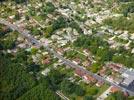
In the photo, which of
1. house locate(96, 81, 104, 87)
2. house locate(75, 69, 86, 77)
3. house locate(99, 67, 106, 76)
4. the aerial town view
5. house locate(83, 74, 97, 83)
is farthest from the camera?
house locate(75, 69, 86, 77)

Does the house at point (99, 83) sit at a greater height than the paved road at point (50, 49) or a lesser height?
greater

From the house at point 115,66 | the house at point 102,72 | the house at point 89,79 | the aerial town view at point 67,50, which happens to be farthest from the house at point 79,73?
the house at point 115,66

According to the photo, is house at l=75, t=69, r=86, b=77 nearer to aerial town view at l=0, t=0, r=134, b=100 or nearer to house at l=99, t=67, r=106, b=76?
aerial town view at l=0, t=0, r=134, b=100

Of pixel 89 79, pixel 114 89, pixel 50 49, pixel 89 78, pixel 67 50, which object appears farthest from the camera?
pixel 50 49

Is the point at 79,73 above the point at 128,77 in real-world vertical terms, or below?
below

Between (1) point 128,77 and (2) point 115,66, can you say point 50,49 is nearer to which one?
(2) point 115,66

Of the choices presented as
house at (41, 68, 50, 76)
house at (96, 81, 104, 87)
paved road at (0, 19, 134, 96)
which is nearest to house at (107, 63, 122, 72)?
paved road at (0, 19, 134, 96)

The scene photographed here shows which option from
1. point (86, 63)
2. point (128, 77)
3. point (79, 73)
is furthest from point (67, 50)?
point (128, 77)

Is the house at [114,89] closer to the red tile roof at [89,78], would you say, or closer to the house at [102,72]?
the red tile roof at [89,78]

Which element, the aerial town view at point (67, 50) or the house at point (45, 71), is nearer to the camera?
the aerial town view at point (67, 50)
